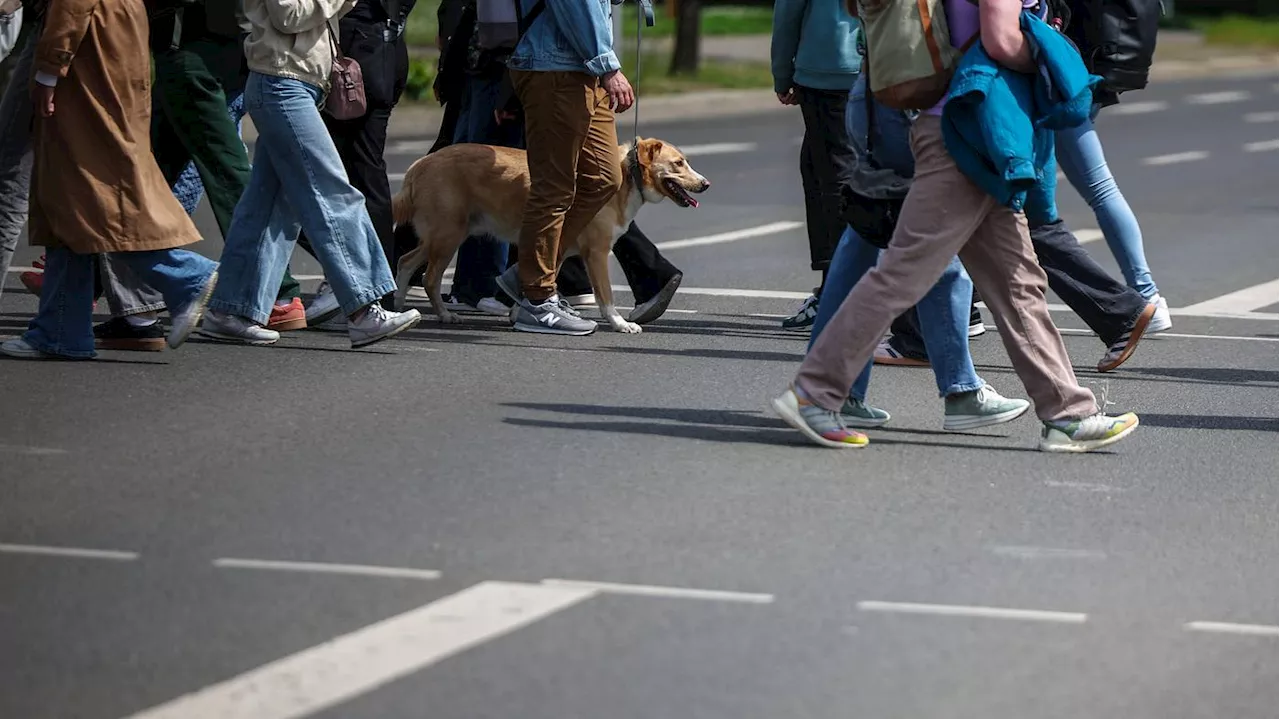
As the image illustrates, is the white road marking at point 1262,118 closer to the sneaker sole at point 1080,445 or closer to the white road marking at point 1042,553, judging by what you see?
the sneaker sole at point 1080,445

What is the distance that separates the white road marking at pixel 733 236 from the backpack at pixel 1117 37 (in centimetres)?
473

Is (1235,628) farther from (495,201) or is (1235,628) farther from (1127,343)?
(495,201)

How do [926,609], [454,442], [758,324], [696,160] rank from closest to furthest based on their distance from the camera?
1. [926,609]
2. [454,442]
3. [758,324]
4. [696,160]

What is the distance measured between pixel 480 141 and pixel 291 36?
186 cm

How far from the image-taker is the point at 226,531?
605cm

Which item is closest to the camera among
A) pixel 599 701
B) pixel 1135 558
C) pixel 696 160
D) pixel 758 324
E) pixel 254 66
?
pixel 599 701

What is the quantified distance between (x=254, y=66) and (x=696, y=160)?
1167 cm

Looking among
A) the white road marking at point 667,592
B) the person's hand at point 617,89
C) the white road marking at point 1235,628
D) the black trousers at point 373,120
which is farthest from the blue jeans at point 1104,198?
the white road marking at point 667,592

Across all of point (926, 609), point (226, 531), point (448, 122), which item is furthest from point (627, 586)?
point (448, 122)

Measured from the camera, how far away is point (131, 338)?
936 cm

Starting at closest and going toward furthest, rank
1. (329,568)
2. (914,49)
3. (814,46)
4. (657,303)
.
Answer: (329,568) < (914,49) < (814,46) < (657,303)

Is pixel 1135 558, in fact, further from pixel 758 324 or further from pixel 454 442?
pixel 758 324

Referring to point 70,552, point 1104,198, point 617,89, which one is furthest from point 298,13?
point 1104,198

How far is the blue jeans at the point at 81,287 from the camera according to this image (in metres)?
8.77
